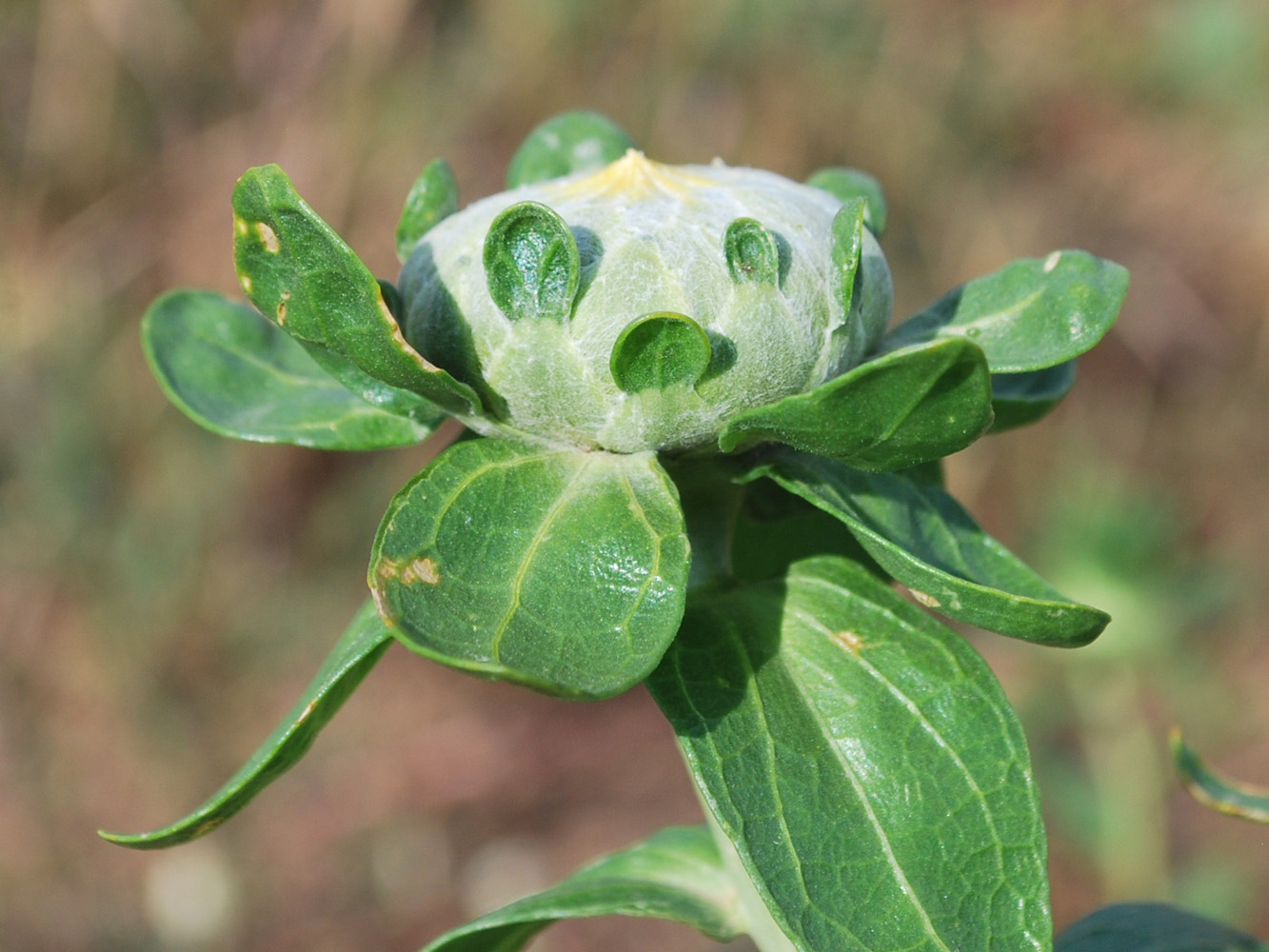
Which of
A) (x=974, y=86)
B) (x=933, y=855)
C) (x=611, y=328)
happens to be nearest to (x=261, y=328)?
(x=611, y=328)

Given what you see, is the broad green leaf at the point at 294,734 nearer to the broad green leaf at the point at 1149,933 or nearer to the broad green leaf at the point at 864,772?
the broad green leaf at the point at 864,772

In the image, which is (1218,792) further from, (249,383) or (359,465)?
(359,465)

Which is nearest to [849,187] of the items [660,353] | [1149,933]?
[660,353]

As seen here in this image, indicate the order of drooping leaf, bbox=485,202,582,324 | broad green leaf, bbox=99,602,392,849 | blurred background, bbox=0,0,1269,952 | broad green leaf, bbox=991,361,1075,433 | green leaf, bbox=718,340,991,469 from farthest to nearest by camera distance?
blurred background, bbox=0,0,1269,952
broad green leaf, bbox=991,361,1075,433
broad green leaf, bbox=99,602,392,849
drooping leaf, bbox=485,202,582,324
green leaf, bbox=718,340,991,469

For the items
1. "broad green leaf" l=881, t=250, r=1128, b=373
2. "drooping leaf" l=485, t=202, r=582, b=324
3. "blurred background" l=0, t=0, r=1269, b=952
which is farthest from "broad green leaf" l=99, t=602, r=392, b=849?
"blurred background" l=0, t=0, r=1269, b=952

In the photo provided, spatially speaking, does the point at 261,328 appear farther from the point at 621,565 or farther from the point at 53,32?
the point at 53,32

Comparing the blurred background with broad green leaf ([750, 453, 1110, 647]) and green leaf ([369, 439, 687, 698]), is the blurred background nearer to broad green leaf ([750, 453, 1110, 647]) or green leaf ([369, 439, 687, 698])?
broad green leaf ([750, 453, 1110, 647])
